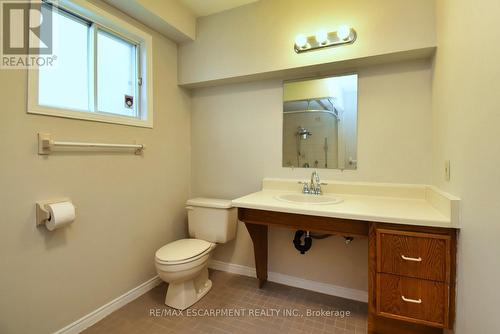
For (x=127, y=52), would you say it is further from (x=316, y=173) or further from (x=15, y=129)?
(x=316, y=173)

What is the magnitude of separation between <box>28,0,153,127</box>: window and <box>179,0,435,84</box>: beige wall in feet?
1.51

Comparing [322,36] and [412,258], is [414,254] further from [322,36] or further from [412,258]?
[322,36]

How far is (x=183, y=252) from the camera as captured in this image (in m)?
1.79

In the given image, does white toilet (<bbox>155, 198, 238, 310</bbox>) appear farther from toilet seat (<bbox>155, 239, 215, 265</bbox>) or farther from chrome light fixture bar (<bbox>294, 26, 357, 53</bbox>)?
chrome light fixture bar (<bbox>294, 26, 357, 53</bbox>)

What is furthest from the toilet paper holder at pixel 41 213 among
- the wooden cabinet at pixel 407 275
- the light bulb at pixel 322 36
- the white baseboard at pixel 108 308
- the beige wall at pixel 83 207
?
the light bulb at pixel 322 36

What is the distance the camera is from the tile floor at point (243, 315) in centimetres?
159

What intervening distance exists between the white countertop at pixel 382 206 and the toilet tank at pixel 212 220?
355mm

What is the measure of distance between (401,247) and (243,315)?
1128mm

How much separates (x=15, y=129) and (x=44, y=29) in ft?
2.02

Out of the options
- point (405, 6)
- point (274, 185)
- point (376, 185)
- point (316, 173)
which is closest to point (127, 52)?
point (274, 185)

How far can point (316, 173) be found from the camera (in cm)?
201

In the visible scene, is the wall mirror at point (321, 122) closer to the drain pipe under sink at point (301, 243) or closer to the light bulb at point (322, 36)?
the light bulb at point (322, 36)

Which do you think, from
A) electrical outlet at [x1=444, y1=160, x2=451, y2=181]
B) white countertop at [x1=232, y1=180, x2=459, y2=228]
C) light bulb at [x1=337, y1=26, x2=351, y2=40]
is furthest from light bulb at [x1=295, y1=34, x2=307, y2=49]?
electrical outlet at [x1=444, y1=160, x2=451, y2=181]

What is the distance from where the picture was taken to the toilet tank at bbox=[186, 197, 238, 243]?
2.09 metres
